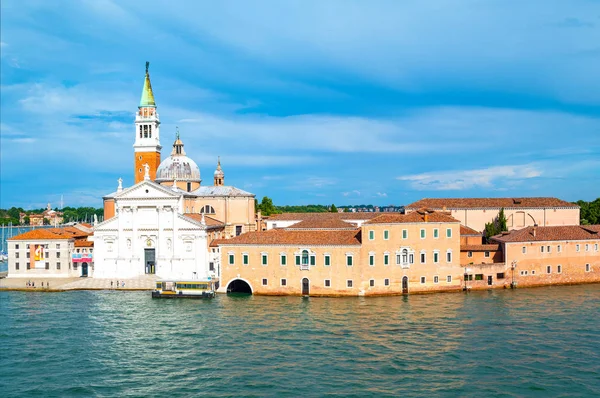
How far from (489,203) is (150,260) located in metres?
32.1

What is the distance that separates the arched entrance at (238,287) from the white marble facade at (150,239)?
4.70 m

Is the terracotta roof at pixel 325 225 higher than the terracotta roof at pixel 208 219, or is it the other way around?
the terracotta roof at pixel 208 219

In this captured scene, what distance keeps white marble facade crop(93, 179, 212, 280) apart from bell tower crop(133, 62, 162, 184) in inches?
428

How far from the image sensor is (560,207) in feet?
190

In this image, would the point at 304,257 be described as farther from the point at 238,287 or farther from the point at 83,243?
the point at 83,243

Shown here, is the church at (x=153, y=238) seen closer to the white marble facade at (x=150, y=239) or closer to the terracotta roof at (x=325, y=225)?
the white marble facade at (x=150, y=239)

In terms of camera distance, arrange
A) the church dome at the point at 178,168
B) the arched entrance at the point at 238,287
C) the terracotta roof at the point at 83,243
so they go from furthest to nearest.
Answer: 1. the church dome at the point at 178,168
2. the terracotta roof at the point at 83,243
3. the arched entrance at the point at 238,287

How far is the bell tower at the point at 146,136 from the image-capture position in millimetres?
60469

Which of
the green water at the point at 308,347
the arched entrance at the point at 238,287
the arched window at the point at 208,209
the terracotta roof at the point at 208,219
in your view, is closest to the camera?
the green water at the point at 308,347

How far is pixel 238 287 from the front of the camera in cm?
4338

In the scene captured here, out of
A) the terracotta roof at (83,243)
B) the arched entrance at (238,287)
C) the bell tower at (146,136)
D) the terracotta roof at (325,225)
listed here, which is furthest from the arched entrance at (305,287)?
the bell tower at (146,136)

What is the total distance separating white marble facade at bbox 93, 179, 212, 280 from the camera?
158 feet

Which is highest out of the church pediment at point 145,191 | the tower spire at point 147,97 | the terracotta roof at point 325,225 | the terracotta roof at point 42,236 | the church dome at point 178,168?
the tower spire at point 147,97

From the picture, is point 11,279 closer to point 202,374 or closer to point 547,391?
point 202,374
